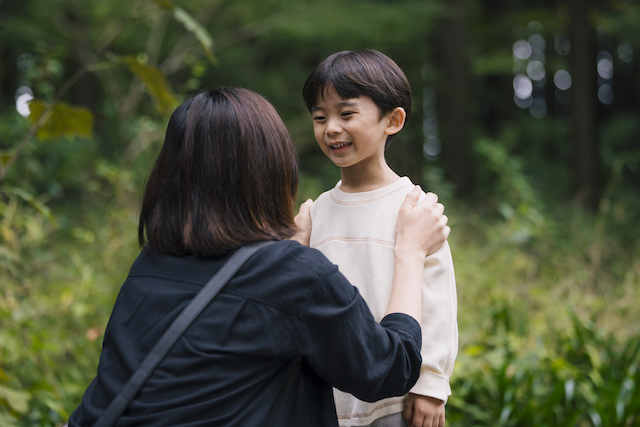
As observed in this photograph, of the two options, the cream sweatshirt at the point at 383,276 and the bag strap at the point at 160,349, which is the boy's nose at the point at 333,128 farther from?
the bag strap at the point at 160,349

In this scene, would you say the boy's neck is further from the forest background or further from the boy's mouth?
the forest background

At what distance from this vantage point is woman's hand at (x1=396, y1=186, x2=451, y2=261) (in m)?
1.57

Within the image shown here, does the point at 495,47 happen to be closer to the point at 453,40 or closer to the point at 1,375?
the point at 453,40

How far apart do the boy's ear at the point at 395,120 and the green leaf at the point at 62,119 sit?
1600 millimetres

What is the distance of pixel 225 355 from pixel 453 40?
11233 mm

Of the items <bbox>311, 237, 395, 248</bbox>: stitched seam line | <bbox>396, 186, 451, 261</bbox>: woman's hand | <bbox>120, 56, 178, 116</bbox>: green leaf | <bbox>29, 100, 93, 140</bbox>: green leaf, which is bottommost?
<bbox>311, 237, 395, 248</bbox>: stitched seam line

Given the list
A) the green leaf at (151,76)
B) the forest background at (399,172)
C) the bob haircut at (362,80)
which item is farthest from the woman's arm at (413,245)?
the green leaf at (151,76)

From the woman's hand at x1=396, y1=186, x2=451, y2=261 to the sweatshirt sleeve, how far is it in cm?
6

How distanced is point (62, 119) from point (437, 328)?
207 cm

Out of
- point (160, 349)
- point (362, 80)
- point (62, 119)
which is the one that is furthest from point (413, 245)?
point (62, 119)

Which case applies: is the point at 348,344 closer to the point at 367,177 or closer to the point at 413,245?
the point at 413,245

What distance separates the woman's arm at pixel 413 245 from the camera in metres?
1.49

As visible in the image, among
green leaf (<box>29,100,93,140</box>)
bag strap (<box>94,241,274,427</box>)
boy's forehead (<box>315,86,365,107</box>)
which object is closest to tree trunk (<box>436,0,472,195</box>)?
green leaf (<box>29,100,93,140</box>)

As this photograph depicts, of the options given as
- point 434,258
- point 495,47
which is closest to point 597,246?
point 434,258
